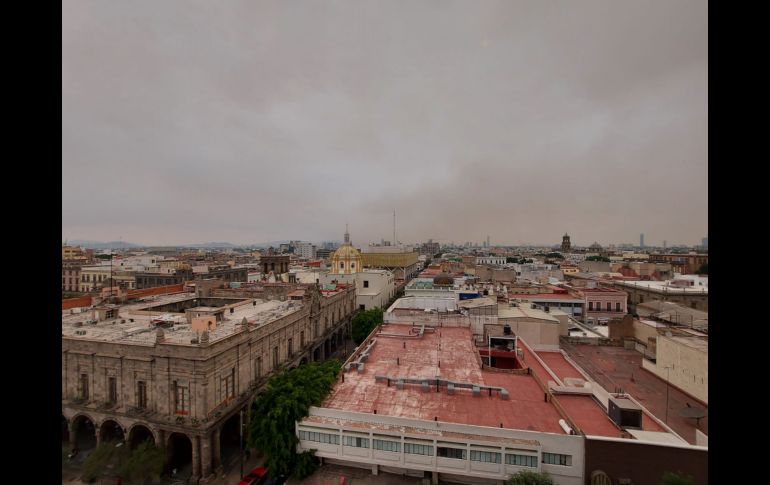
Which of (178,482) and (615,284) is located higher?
(615,284)

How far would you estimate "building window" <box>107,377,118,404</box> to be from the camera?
59.1ft

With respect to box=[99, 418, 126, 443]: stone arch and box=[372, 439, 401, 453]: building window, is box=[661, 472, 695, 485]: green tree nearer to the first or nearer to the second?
box=[372, 439, 401, 453]: building window

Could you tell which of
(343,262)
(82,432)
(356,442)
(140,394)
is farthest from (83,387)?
(343,262)

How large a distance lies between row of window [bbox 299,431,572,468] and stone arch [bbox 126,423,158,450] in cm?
885

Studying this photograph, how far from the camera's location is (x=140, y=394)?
58.1 ft

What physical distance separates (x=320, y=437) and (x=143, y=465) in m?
8.22

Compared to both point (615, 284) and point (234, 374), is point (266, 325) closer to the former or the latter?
point (234, 374)

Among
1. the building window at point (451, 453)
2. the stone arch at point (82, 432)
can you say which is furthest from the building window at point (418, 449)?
the stone arch at point (82, 432)

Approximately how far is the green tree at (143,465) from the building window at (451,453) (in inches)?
504

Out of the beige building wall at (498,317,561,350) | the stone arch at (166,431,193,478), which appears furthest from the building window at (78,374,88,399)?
the beige building wall at (498,317,561,350)
